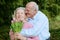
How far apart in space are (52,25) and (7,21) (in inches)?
42.0

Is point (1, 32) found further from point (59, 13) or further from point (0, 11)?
point (59, 13)

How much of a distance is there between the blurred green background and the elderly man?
2308 mm

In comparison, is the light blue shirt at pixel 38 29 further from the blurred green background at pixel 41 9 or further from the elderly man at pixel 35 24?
the blurred green background at pixel 41 9

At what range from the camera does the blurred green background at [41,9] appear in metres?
6.21

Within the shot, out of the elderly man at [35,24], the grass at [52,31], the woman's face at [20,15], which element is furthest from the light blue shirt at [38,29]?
the grass at [52,31]

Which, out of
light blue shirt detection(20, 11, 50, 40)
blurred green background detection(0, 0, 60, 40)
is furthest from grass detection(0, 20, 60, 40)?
light blue shirt detection(20, 11, 50, 40)

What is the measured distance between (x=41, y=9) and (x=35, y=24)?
2698 millimetres

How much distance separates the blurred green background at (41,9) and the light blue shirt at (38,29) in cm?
230

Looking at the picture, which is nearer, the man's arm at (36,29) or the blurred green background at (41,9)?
the man's arm at (36,29)

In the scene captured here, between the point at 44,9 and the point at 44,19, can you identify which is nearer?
the point at 44,19

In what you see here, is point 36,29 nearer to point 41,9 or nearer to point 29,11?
point 29,11

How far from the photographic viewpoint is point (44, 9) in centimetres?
648

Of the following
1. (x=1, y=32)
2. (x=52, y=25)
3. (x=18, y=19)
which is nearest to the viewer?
(x=18, y=19)

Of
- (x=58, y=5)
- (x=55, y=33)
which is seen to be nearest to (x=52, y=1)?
(x=58, y=5)
